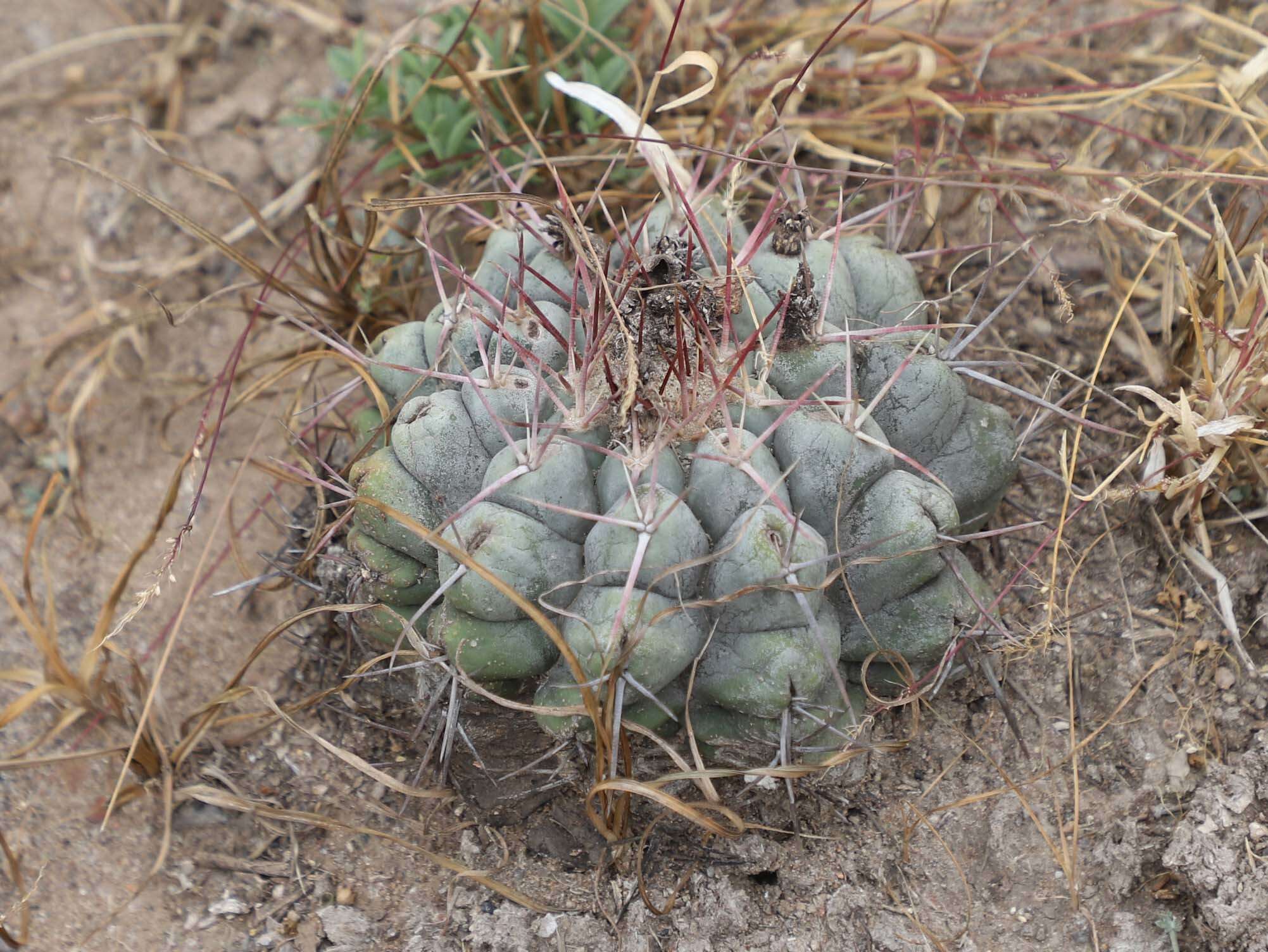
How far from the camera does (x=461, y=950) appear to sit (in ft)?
6.58

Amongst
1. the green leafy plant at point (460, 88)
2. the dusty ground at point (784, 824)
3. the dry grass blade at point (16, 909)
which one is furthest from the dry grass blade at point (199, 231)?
the dry grass blade at point (16, 909)

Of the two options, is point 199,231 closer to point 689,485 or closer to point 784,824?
point 689,485

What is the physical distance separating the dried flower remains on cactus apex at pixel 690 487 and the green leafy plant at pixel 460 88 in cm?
92

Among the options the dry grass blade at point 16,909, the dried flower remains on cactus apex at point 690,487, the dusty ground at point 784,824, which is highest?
the dried flower remains on cactus apex at point 690,487

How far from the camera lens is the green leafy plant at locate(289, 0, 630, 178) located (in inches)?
111

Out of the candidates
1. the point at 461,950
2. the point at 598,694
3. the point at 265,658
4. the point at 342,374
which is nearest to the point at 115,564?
the point at 265,658

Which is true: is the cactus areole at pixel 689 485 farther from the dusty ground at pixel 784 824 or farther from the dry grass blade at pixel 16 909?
the dry grass blade at pixel 16 909

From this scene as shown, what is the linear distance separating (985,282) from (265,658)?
1.81 meters

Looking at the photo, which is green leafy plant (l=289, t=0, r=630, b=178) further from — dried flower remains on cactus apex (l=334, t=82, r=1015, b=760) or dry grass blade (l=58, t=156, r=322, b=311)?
dried flower remains on cactus apex (l=334, t=82, r=1015, b=760)

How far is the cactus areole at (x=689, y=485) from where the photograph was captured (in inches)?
68.7

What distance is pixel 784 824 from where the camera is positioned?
2115 mm

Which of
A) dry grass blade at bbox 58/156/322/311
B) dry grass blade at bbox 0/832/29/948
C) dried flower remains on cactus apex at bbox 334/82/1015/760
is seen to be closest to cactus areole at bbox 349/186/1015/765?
dried flower remains on cactus apex at bbox 334/82/1015/760

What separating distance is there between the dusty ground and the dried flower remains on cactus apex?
0.28 metres

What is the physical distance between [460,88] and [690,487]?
1.60 metres
